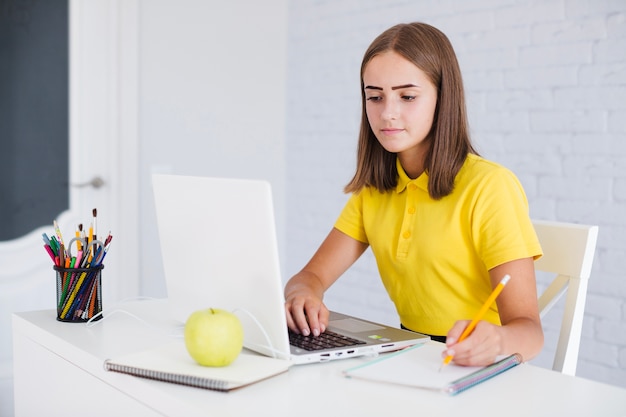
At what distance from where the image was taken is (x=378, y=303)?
2.86 metres

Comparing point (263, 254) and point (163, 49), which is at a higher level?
point (163, 49)

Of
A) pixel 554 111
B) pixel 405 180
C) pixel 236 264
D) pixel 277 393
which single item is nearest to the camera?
pixel 277 393

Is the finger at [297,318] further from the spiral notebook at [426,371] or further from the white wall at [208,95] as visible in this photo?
the white wall at [208,95]

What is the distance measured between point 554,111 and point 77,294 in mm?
1543

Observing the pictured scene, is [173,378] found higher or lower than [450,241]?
lower

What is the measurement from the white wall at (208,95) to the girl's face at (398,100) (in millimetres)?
1644

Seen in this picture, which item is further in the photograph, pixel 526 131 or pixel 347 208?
pixel 526 131

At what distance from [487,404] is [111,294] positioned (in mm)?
2174

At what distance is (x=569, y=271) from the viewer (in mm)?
1431

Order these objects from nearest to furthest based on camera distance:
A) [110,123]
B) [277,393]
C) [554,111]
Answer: [277,393]
[554,111]
[110,123]

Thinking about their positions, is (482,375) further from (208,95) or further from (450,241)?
(208,95)

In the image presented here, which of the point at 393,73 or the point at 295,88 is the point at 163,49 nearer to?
the point at 295,88

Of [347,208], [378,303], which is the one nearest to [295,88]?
[378,303]

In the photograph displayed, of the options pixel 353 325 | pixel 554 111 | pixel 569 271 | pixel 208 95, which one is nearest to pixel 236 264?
pixel 353 325
